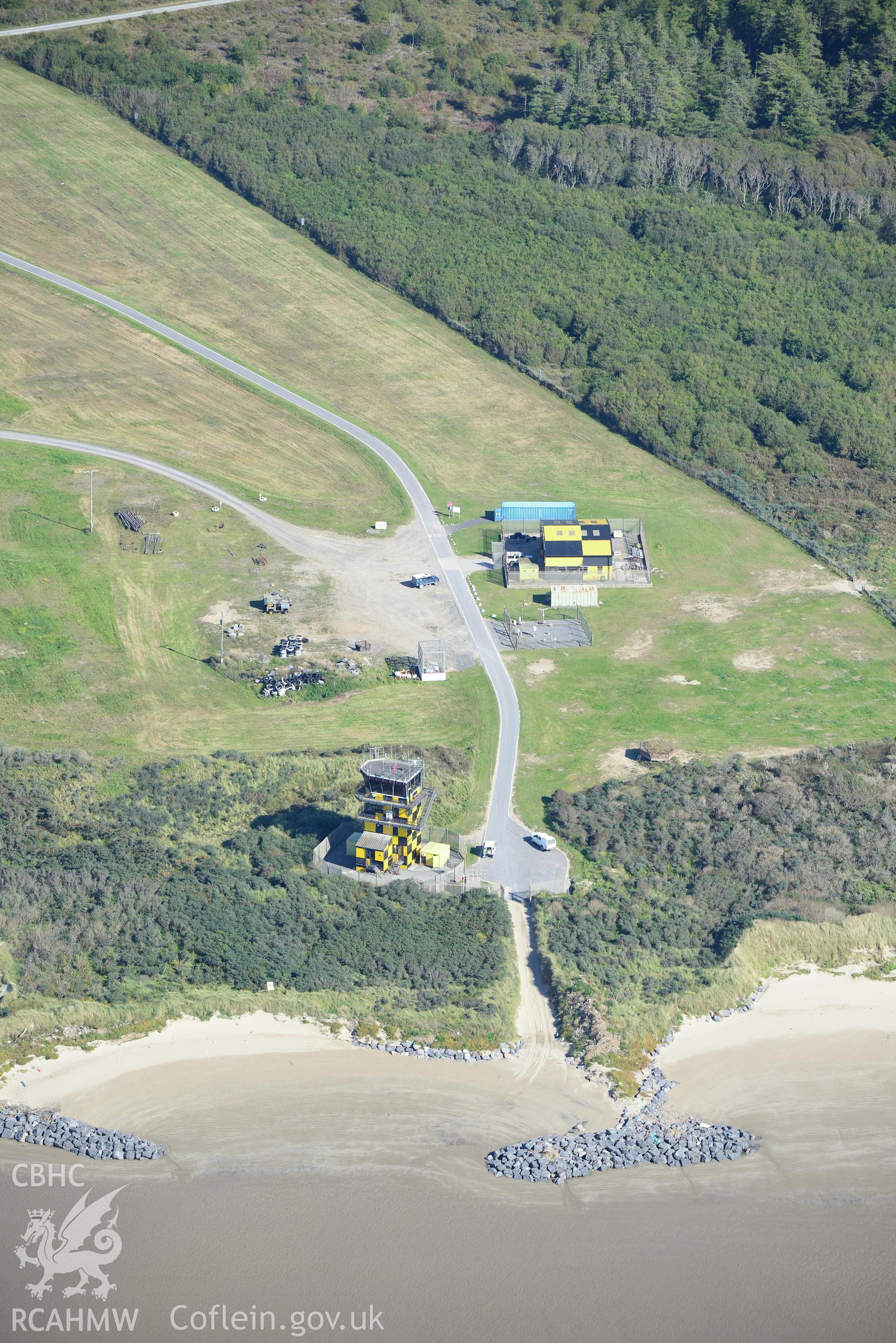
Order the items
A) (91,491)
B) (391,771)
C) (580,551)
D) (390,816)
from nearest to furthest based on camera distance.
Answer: (391,771) → (390,816) → (580,551) → (91,491)

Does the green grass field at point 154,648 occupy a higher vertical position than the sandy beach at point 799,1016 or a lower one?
lower

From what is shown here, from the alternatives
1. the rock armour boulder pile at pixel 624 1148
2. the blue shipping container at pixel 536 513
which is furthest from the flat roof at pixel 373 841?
the blue shipping container at pixel 536 513

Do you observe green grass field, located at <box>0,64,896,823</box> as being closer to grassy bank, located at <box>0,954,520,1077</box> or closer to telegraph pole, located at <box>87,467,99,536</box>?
telegraph pole, located at <box>87,467,99,536</box>

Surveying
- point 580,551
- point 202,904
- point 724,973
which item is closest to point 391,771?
point 202,904

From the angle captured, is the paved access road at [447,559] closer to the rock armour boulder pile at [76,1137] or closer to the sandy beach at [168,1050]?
the sandy beach at [168,1050]

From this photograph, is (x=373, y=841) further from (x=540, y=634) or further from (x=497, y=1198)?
(x=540, y=634)

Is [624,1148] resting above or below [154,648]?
above
